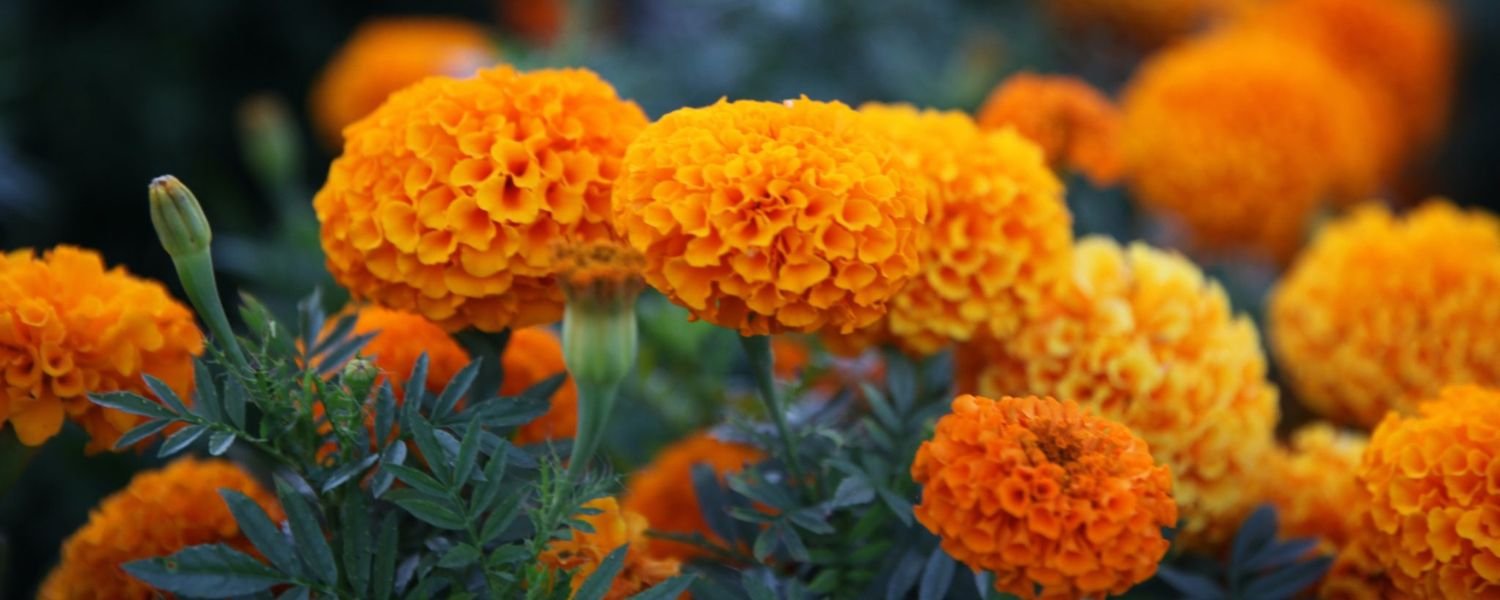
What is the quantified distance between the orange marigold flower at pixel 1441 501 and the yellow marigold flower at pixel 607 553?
1.76 feet

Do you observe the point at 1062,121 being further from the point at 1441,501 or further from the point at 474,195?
the point at 474,195

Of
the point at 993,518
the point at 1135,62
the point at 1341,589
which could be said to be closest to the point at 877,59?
the point at 1135,62

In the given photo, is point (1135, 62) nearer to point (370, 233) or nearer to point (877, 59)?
point (877, 59)

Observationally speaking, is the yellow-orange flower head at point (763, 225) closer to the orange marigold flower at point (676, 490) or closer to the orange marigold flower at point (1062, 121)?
the orange marigold flower at point (676, 490)

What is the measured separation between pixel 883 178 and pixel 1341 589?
0.55 meters

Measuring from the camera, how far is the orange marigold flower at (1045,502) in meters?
0.76

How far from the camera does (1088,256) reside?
1159 mm

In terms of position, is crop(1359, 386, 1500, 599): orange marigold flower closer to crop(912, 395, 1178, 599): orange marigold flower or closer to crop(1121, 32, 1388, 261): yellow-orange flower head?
crop(912, 395, 1178, 599): orange marigold flower

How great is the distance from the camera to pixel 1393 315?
51.0 inches

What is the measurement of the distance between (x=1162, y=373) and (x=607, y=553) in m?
0.50

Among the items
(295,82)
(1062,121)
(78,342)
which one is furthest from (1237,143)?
(295,82)

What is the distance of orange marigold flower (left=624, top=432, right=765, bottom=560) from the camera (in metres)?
1.16

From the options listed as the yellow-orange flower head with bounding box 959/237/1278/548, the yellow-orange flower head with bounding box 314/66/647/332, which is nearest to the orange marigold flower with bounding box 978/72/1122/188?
the yellow-orange flower head with bounding box 959/237/1278/548

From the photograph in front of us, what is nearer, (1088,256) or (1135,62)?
(1088,256)
